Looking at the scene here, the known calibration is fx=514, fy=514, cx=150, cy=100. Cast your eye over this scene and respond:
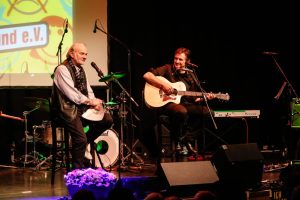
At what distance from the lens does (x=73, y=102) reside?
615 centimetres

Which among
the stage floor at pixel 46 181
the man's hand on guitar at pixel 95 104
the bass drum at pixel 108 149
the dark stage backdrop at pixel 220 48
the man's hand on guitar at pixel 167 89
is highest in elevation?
the dark stage backdrop at pixel 220 48

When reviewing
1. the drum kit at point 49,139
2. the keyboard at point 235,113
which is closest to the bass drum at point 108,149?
the drum kit at point 49,139

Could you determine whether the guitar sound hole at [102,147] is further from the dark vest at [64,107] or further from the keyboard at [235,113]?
the keyboard at [235,113]

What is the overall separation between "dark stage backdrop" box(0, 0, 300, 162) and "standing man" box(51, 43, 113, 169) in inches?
91.6

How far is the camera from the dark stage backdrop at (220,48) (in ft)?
29.3

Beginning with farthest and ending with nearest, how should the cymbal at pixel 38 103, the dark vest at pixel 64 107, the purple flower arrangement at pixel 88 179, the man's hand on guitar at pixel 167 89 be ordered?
the cymbal at pixel 38 103, the man's hand on guitar at pixel 167 89, the dark vest at pixel 64 107, the purple flower arrangement at pixel 88 179

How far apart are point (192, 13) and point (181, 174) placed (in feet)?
14.1

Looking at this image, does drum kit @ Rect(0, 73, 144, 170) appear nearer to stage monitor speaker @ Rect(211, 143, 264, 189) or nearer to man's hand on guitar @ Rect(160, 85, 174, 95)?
man's hand on guitar @ Rect(160, 85, 174, 95)

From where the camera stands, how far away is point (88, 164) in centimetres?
682

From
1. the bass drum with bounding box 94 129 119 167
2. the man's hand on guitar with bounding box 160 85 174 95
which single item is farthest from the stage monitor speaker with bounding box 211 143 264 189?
the bass drum with bounding box 94 129 119 167

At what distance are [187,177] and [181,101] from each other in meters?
A: 1.96

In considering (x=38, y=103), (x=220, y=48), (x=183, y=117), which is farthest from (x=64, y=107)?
(x=220, y=48)

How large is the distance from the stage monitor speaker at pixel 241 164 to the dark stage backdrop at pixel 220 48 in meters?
2.98

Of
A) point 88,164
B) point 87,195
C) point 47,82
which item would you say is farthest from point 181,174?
point 47,82
